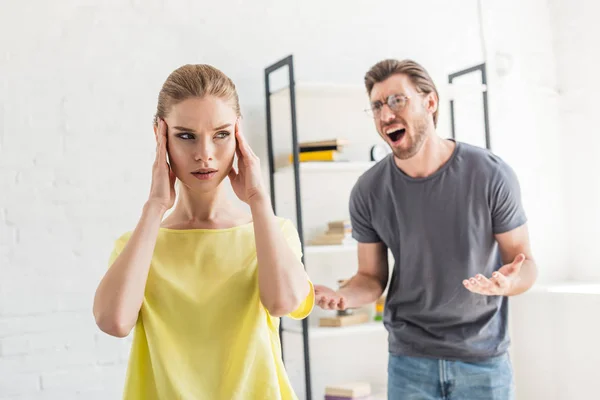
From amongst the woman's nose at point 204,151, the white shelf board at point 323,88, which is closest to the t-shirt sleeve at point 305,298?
the woman's nose at point 204,151

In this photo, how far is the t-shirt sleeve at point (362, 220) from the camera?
2396mm

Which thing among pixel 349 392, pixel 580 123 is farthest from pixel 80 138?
pixel 580 123

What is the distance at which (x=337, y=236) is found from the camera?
135 inches

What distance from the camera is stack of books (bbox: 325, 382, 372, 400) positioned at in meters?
3.34

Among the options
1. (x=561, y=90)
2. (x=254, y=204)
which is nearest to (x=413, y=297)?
(x=254, y=204)

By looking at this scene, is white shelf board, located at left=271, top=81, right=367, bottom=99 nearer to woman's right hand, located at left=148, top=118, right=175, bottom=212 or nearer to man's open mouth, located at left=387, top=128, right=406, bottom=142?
man's open mouth, located at left=387, top=128, right=406, bottom=142

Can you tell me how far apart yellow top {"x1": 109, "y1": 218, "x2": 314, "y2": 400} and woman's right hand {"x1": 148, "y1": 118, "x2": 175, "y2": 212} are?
0.35 feet

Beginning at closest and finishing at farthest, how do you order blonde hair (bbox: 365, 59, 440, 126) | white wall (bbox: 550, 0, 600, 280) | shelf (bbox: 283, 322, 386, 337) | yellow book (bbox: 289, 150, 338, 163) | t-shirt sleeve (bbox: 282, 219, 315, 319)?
t-shirt sleeve (bbox: 282, 219, 315, 319), blonde hair (bbox: 365, 59, 440, 126), shelf (bbox: 283, 322, 386, 337), yellow book (bbox: 289, 150, 338, 163), white wall (bbox: 550, 0, 600, 280)

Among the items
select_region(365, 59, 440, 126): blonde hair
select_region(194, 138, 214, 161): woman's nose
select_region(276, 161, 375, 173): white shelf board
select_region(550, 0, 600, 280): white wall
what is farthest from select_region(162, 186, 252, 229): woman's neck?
select_region(550, 0, 600, 280): white wall

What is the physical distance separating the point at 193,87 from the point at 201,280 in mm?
364

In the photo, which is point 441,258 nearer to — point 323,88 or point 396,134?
point 396,134

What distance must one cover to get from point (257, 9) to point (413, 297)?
5.94 ft

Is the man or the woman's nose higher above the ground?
the woman's nose

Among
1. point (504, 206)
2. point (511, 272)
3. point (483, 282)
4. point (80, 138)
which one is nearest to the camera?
point (483, 282)
